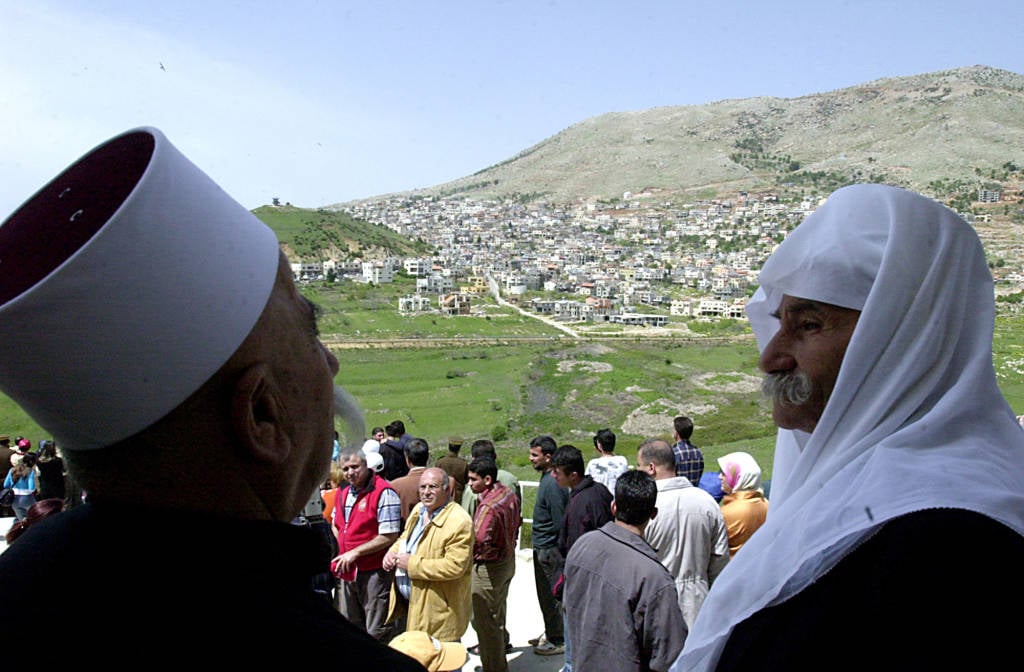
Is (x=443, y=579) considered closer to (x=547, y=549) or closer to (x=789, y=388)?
(x=547, y=549)

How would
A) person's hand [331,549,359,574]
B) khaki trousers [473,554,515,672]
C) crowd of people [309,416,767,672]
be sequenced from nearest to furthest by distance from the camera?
crowd of people [309,416,767,672] → person's hand [331,549,359,574] → khaki trousers [473,554,515,672]

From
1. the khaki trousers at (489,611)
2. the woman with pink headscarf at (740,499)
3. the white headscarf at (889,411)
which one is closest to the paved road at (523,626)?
the khaki trousers at (489,611)

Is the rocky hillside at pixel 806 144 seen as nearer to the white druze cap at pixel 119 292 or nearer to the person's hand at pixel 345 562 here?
the person's hand at pixel 345 562

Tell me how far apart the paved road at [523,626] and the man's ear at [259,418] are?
464cm

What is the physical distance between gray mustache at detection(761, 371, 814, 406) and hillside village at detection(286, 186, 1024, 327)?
78.7m

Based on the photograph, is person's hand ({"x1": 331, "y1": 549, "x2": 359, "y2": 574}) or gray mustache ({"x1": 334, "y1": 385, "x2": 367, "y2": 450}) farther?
person's hand ({"x1": 331, "y1": 549, "x2": 359, "y2": 574})

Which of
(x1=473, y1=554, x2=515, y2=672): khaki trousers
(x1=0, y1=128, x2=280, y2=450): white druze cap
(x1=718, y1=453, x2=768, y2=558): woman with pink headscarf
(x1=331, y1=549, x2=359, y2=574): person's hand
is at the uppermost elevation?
(x1=0, y1=128, x2=280, y2=450): white druze cap

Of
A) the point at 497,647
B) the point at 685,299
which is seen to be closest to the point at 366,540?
the point at 497,647

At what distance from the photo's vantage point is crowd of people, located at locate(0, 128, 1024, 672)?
761mm

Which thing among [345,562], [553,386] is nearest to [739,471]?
[345,562]

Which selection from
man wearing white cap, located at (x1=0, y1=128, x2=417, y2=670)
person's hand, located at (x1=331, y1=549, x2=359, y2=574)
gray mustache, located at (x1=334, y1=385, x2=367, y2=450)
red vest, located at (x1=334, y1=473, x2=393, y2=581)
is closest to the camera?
man wearing white cap, located at (x1=0, y1=128, x2=417, y2=670)

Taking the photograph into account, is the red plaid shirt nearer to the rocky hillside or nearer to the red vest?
the red vest

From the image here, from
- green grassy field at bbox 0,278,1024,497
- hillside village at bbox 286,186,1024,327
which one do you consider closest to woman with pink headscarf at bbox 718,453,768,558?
green grassy field at bbox 0,278,1024,497

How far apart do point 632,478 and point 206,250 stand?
2.83 metres
